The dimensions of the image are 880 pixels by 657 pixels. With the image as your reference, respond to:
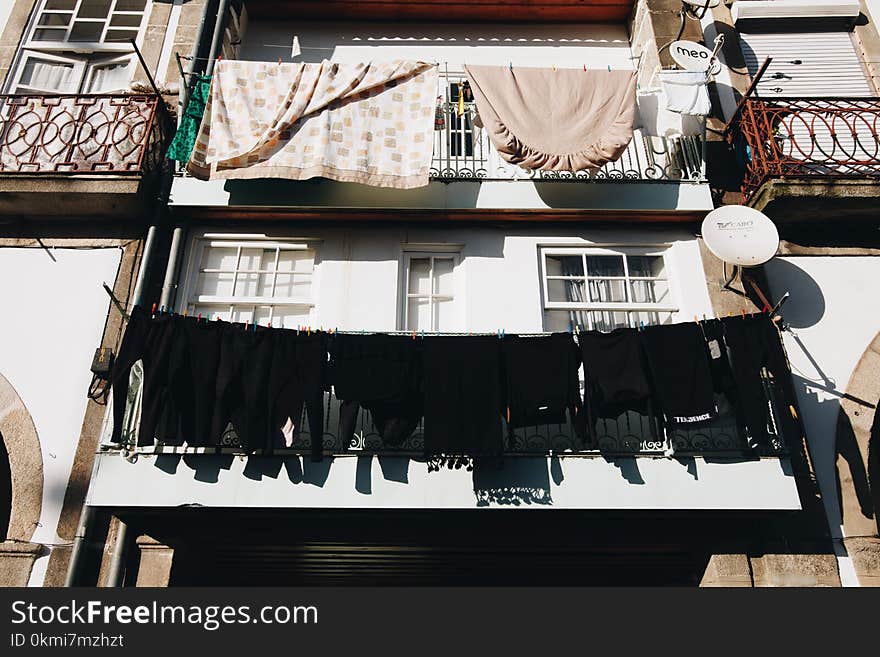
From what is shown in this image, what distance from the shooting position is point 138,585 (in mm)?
6141

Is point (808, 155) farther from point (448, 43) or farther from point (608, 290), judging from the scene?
point (448, 43)

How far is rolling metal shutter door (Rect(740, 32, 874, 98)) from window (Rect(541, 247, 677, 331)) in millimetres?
3128

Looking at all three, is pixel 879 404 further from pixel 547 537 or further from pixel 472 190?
pixel 472 190

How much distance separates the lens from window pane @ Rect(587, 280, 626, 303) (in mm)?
7426

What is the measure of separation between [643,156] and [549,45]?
2628mm

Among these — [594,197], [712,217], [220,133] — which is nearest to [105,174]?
[220,133]

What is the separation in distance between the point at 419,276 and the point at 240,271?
197 centimetres

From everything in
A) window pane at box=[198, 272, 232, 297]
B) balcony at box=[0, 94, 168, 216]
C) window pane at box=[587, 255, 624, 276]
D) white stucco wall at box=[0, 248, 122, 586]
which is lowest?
white stucco wall at box=[0, 248, 122, 586]

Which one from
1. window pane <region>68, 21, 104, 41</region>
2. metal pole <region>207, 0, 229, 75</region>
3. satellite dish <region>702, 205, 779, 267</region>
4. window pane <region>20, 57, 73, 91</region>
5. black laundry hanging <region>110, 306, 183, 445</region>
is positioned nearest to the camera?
black laundry hanging <region>110, 306, 183, 445</region>

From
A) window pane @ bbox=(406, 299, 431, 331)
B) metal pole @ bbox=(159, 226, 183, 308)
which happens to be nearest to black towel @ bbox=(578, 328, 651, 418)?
window pane @ bbox=(406, 299, 431, 331)

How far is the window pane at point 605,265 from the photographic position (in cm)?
758

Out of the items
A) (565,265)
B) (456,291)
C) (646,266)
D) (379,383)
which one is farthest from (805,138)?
(379,383)

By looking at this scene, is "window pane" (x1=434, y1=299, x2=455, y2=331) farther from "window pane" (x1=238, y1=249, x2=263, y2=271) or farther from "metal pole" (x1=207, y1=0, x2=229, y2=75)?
"metal pole" (x1=207, y1=0, x2=229, y2=75)

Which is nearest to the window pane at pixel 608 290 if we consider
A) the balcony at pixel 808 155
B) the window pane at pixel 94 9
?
the balcony at pixel 808 155
